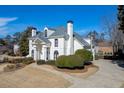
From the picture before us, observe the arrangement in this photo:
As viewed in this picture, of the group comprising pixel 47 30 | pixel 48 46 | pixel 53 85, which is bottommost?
pixel 53 85

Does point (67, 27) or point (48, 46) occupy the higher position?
point (67, 27)

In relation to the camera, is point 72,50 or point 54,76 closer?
point 54,76

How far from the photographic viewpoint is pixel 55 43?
38.5 m

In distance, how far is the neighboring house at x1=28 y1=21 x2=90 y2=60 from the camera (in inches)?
1484

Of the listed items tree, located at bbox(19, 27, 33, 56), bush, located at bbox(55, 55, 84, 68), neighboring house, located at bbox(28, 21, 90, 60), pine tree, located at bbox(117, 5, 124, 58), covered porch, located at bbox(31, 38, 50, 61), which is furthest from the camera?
tree, located at bbox(19, 27, 33, 56)

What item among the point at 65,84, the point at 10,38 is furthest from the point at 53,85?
the point at 10,38

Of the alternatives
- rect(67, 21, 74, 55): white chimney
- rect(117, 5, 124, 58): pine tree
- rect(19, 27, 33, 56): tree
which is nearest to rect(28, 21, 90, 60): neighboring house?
rect(67, 21, 74, 55): white chimney

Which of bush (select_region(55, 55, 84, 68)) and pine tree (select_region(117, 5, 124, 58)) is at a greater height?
pine tree (select_region(117, 5, 124, 58))

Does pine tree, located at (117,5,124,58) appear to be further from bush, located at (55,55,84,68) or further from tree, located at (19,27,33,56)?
tree, located at (19,27,33,56)

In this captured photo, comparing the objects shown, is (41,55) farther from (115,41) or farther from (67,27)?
(115,41)

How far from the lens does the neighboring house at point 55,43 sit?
3769 centimetres

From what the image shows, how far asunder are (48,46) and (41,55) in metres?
1.95

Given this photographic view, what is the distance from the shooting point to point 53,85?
1769 cm

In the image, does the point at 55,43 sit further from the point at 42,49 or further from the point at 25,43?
the point at 25,43
